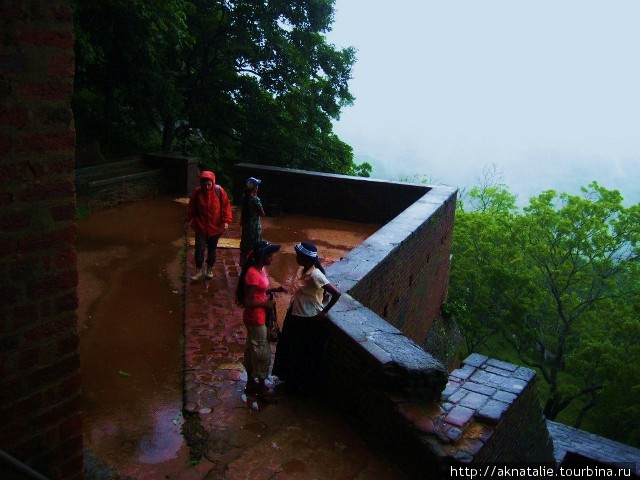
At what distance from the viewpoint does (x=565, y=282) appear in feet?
77.1

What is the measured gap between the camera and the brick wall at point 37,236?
201 cm

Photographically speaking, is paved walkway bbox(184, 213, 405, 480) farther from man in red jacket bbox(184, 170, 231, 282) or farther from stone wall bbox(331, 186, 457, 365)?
man in red jacket bbox(184, 170, 231, 282)

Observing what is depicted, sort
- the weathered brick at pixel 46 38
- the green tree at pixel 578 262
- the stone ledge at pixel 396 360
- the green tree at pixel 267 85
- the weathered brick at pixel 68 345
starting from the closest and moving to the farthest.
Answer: the weathered brick at pixel 46 38
the weathered brick at pixel 68 345
the stone ledge at pixel 396 360
the green tree at pixel 267 85
the green tree at pixel 578 262

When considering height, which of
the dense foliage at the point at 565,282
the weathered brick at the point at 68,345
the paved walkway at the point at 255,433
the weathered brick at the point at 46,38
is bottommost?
the dense foliage at the point at 565,282

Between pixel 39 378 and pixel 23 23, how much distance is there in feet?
4.76

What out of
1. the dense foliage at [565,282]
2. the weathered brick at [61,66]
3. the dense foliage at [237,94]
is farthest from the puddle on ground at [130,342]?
the dense foliage at [565,282]

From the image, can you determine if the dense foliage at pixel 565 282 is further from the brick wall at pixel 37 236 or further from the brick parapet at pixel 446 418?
the brick wall at pixel 37 236

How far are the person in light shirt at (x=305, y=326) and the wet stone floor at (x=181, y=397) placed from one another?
8.7 inches

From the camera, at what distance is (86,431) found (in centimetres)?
401

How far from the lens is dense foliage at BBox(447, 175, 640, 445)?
2172 cm

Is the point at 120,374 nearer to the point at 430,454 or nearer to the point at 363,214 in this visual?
the point at 430,454

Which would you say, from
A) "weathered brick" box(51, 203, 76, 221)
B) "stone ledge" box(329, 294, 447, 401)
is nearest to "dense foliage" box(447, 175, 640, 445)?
"stone ledge" box(329, 294, 447, 401)

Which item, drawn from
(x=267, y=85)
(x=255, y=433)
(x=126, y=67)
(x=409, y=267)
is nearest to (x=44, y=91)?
(x=255, y=433)

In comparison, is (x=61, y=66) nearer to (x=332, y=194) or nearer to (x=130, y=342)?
(x=130, y=342)
